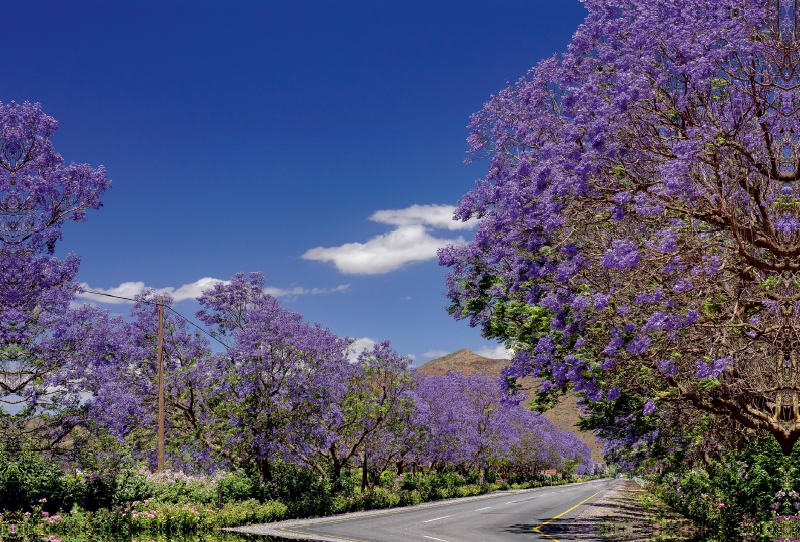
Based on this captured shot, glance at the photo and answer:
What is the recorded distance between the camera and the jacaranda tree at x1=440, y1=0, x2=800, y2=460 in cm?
945

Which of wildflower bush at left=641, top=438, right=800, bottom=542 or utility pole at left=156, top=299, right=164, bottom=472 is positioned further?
utility pole at left=156, top=299, right=164, bottom=472

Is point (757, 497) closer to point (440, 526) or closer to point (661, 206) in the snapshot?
point (661, 206)

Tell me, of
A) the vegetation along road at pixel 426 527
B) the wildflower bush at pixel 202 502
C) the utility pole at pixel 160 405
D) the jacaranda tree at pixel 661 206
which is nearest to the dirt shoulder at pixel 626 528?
the vegetation along road at pixel 426 527

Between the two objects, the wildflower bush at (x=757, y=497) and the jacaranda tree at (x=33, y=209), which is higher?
the jacaranda tree at (x=33, y=209)

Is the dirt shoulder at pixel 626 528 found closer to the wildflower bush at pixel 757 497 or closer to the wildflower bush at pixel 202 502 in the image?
the wildflower bush at pixel 757 497

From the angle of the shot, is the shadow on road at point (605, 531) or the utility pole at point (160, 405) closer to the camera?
the shadow on road at point (605, 531)

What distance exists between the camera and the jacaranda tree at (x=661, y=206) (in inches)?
372

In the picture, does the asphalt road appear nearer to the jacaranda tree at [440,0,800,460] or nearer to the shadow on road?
the shadow on road

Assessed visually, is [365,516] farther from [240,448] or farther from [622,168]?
[622,168]

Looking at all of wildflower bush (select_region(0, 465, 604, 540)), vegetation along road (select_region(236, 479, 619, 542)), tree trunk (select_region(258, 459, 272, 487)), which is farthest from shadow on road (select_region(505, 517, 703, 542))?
tree trunk (select_region(258, 459, 272, 487))

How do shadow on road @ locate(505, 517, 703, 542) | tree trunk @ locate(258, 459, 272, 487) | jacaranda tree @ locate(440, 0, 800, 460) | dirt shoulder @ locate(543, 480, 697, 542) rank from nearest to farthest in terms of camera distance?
jacaranda tree @ locate(440, 0, 800, 460)
shadow on road @ locate(505, 517, 703, 542)
dirt shoulder @ locate(543, 480, 697, 542)
tree trunk @ locate(258, 459, 272, 487)

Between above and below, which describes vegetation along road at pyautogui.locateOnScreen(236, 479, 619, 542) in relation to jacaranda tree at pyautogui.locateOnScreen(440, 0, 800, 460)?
below

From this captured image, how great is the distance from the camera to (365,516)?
28312 millimetres

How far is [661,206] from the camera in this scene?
9422mm
